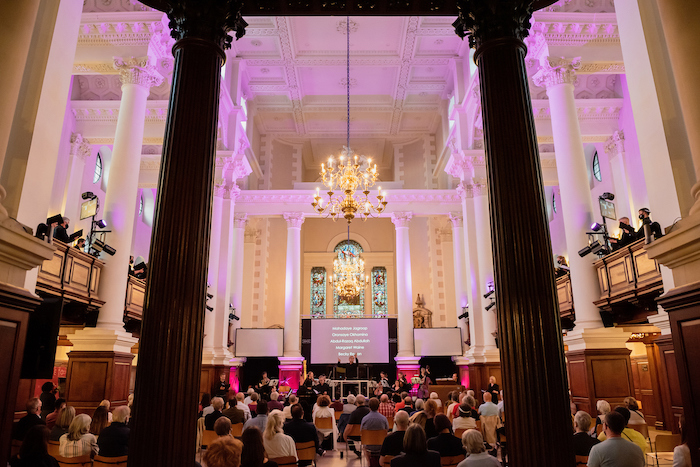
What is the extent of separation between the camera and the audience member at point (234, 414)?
7.48 meters

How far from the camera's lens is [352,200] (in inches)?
447

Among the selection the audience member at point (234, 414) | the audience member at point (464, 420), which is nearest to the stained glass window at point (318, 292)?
the audience member at point (234, 414)

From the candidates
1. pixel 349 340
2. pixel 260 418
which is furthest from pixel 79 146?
pixel 349 340

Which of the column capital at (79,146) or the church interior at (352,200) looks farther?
the column capital at (79,146)

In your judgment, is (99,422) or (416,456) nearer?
(416,456)

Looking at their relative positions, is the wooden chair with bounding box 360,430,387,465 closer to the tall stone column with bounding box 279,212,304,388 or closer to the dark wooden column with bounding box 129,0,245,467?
the dark wooden column with bounding box 129,0,245,467

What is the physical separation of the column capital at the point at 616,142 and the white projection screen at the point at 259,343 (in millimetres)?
11947

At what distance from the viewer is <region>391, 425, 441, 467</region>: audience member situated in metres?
3.92

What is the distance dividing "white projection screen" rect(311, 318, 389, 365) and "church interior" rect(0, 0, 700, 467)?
0.24 ft

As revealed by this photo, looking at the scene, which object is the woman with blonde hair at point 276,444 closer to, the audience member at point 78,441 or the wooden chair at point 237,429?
the audience member at point 78,441

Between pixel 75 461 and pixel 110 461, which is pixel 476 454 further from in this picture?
pixel 75 461

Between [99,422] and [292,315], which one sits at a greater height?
[292,315]

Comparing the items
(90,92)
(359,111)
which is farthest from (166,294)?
(359,111)

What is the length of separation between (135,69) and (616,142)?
39.9ft
